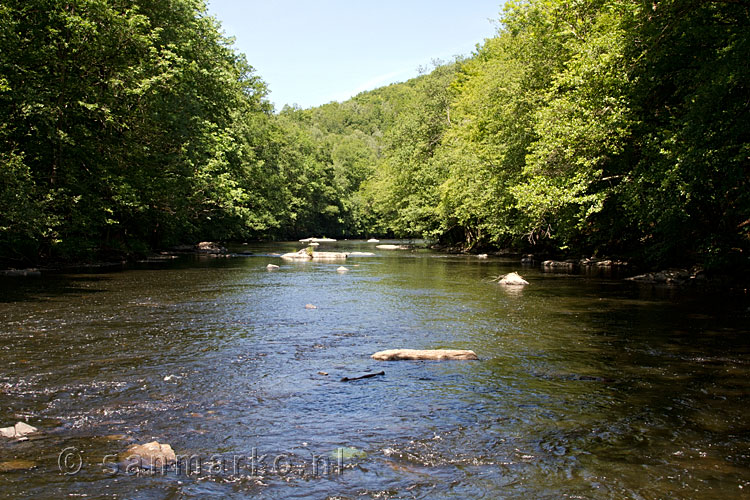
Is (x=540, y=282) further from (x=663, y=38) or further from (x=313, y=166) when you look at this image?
(x=313, y=166)

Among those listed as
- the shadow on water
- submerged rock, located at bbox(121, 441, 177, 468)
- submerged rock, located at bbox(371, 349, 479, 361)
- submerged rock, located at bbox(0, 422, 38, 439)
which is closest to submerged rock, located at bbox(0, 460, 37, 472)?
submerged rock, located at bbox(0, 422, 38, 439)

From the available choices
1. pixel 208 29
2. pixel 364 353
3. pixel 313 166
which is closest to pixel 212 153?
pixel 208 29

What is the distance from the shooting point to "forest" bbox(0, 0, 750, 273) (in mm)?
16531

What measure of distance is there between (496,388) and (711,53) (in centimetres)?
1504

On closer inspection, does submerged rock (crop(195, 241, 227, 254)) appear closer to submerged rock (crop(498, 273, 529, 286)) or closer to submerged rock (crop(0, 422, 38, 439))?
submerged rock (crop(498, 273, 529, 286))

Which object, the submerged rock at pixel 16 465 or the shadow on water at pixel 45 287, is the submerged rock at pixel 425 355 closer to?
the submerged rock at pixel 16 465

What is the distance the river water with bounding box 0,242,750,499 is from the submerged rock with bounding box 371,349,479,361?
0.28 metres

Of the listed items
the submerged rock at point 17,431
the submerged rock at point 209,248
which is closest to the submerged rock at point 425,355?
the submerged rock at point 17,431

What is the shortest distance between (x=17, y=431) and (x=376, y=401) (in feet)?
13.6

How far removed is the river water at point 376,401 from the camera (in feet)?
16.7

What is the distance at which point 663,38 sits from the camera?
17766mm

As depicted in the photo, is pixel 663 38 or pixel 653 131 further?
pixel 653 131

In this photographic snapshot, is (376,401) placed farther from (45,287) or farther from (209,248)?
(209,248)

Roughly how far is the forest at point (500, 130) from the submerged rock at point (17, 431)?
15.2 m
